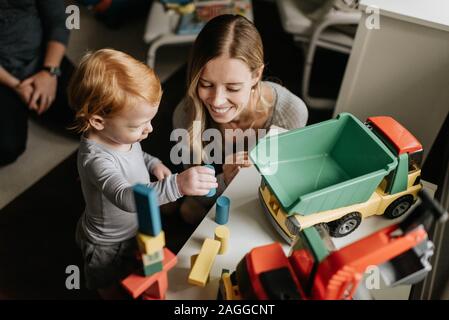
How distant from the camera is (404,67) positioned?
4.25ft

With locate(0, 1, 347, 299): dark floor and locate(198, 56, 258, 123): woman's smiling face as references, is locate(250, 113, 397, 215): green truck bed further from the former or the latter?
locate(0, 1, 347, 299): dark floor

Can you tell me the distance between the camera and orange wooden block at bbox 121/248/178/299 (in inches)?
25.9

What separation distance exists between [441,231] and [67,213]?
1.21 m

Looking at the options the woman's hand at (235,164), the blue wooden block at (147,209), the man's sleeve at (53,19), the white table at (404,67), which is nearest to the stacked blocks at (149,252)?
the blue wooden block at (147,209)

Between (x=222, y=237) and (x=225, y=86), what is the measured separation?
1.37ft

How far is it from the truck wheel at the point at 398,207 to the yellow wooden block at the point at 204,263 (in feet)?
1.21

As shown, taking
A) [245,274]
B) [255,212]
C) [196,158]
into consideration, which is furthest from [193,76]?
[245,274]

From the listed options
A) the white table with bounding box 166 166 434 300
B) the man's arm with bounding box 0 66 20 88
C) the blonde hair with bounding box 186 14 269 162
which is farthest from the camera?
the man's arm with bounding box 0 66 20 88

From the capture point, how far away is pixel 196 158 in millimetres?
1229

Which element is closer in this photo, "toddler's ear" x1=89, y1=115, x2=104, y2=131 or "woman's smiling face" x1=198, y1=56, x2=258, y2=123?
"toddler's ear" x1=89, y1=115, x2=104, y2=131

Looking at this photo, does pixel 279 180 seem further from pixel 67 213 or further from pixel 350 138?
pixel 67 213

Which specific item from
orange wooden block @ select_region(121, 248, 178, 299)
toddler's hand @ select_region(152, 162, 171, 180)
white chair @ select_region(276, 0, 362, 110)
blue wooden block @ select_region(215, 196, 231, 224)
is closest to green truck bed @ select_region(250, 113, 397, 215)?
blue wooden block @ select_region(215, 196, 231, 224)

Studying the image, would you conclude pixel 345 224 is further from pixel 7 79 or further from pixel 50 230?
pixel 7 79

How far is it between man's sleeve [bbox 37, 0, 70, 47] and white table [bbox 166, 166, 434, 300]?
1.14 m
